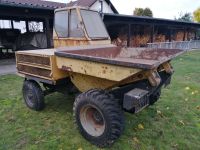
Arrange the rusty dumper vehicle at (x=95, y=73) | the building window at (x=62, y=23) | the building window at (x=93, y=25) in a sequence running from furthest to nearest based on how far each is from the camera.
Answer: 1. the building window at (x=62, y=23)
2. the building window at (x=93, y=25)
3. the rusty dumper vehicle at (x=95, y=73)

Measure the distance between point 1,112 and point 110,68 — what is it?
3.02 m

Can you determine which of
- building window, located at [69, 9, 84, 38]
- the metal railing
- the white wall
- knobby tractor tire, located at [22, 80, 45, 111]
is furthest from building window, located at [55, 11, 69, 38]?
the white wall

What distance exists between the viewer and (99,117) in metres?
3.52

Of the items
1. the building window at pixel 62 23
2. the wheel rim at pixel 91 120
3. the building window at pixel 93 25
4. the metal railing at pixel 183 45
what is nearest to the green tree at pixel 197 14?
the metal railing at pixel 183 45

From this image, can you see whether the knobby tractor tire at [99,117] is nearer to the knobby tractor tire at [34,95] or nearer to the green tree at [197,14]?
the knobby tractor tire at [34,95]

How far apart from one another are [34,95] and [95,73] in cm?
195

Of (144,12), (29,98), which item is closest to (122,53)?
(29,98)

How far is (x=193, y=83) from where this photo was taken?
7.13 metres

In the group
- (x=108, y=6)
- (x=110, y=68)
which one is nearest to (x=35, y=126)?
(x=110, y=68)

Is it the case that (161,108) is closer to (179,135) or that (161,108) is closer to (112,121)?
(179,135)

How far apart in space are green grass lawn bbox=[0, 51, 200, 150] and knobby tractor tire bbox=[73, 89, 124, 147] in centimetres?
18

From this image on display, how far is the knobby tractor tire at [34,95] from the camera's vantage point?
15.0 ft

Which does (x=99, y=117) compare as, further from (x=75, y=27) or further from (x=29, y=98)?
(x=75, y=27)

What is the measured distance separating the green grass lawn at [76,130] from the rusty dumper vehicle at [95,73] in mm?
315
